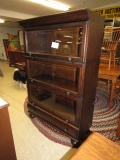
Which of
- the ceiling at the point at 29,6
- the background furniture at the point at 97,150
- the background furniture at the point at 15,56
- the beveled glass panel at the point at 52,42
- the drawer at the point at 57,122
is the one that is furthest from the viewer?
the background furniture at the point at 15,56

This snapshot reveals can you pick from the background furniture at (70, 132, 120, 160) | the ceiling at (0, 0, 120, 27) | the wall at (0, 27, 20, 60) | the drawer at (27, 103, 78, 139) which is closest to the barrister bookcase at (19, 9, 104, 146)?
the drawer at (27, 103, 78, 139)

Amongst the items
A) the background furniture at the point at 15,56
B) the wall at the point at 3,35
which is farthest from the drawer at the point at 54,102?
the wall at the point at 3,35

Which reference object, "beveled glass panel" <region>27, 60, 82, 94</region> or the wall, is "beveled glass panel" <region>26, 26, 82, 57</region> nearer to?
"beveled glass panel" <region>27, 60, 82, 94</region>

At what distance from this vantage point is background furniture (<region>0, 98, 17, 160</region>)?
869mm

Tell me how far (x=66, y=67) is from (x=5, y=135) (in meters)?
1.04

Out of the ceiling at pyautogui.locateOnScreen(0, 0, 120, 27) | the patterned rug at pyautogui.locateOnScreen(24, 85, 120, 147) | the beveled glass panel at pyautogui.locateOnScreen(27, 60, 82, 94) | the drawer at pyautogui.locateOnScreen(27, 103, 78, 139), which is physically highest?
the ceiling at pyautogui.locateOnScreen(0, 0, 120, 27)

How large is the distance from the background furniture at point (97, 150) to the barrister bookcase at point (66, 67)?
586 millimetres

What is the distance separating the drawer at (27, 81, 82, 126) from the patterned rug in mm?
338

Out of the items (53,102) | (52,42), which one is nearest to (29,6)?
(52,42)

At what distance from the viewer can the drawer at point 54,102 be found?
1.47m

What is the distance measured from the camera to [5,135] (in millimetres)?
931

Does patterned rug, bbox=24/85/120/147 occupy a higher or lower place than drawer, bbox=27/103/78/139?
lower

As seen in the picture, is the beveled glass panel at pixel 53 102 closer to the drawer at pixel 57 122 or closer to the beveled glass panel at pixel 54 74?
the drawer at pixel 57 122

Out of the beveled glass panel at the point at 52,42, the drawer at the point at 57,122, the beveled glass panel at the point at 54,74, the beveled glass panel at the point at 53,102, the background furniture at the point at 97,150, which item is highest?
the beveled glass panel at the point at 52,42
